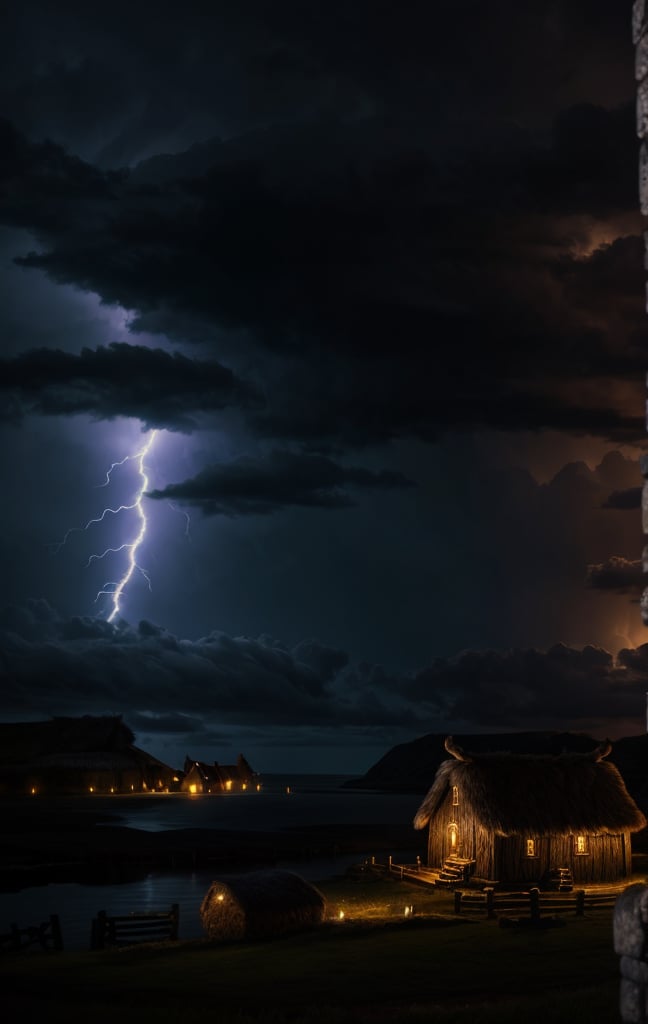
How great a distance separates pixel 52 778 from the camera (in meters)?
109

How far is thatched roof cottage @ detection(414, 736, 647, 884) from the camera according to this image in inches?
1483

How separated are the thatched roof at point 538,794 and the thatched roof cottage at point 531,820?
4 cm

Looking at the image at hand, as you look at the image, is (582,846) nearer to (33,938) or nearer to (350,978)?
(350,978)

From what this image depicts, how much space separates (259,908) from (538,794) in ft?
43.2

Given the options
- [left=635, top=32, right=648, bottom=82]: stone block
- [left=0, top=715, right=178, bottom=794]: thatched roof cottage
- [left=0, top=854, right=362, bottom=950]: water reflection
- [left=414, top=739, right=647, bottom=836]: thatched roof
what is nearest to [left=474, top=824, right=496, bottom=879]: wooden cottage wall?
[left=414, top=739, right=647, bottom=836]: thatched roof

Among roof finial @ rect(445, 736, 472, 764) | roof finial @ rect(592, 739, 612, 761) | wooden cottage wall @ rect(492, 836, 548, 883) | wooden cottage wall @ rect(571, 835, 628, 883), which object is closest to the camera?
wooden cottage wall @ rect(492, 836, 548, 883)

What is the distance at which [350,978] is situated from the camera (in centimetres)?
2211

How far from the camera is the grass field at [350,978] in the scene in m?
16.7

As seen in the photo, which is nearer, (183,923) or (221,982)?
(221,982)

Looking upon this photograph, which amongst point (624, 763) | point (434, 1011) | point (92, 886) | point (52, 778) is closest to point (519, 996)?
point (434, 1011)

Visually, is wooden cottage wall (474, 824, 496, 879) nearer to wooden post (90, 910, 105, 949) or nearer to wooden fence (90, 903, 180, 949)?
wooden fence (90, 903, 180, 949)

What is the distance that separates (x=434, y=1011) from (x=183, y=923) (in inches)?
872

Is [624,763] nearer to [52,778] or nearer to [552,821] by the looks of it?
[52,778]

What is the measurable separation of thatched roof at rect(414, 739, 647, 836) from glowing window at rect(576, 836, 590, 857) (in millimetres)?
478
